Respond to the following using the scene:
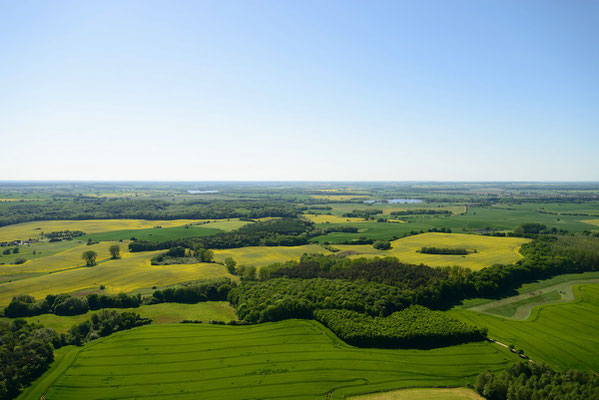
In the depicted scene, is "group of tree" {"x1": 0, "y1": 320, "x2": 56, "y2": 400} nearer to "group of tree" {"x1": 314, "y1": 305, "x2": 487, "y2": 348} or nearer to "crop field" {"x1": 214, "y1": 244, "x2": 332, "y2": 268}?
"group of tree" {"x1": 314, "y1": 305, "x2": 487, "y2": 348}

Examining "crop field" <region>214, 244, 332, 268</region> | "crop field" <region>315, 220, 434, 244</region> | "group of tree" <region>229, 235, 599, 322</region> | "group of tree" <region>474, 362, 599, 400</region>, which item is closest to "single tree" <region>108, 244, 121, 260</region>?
"crop field" <region>214, 244, 332, 268</region>

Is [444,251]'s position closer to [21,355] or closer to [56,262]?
[21,355]

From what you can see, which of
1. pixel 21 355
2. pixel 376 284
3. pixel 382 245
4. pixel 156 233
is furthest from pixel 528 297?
pixel 156 233

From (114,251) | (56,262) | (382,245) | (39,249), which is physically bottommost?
(56,262)

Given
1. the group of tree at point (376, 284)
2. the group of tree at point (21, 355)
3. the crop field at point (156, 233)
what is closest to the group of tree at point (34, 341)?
the group of tree at point (21, 355)

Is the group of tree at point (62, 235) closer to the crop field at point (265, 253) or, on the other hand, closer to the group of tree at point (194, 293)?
the crop field at point (265, 253)

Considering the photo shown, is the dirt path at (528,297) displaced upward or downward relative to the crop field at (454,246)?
downward
